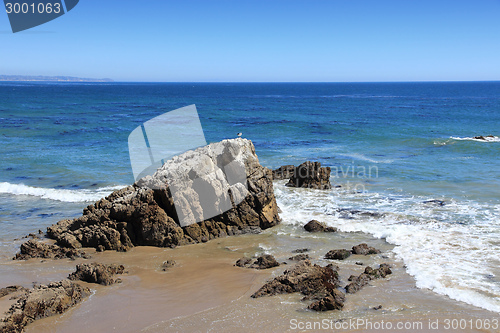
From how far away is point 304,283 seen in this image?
7.95 m

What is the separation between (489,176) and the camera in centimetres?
1894

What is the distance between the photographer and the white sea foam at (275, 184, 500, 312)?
8.40 m

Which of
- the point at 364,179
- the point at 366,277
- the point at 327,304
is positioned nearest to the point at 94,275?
the point at 327,304

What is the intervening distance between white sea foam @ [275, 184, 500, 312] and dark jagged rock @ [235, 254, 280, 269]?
117 inches

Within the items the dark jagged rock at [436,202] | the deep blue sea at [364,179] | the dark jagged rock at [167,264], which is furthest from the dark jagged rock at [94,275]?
the dark jagged rock at [436,202]

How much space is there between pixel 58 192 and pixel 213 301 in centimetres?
1097

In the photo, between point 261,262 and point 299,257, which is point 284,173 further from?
point 261,262

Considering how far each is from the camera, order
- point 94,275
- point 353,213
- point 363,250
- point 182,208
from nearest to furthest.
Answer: point 94,275, point 363,250, point 182,208, point 353,213

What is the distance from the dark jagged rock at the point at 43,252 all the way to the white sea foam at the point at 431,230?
6.08 metres

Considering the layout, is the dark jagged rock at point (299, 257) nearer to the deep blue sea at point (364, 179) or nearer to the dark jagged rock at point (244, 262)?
the dark jagged rock at point (244, 262)

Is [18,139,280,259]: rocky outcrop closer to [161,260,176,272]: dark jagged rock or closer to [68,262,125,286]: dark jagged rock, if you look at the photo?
[161,260,176,272]: dark jagged rock

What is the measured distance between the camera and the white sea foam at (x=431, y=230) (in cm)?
840

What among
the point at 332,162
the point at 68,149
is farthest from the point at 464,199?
the point at 68,149

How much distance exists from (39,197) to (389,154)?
18946 millimetres
